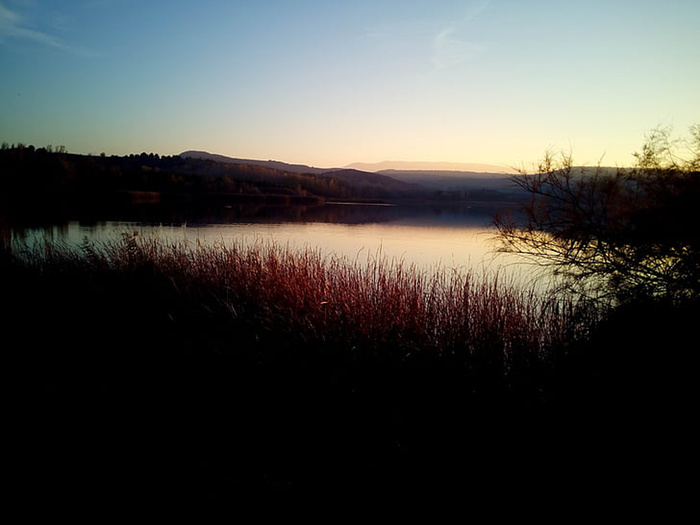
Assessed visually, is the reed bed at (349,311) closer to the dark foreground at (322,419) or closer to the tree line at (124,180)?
the dark foreground at (322,419)

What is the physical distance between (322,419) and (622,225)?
310 inches

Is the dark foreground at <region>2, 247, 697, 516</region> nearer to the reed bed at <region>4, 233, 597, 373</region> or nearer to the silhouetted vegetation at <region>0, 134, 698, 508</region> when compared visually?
the silhouetted vegetation at <region>0, 134, 698, 508</region>

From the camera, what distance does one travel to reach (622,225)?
9.47 meters

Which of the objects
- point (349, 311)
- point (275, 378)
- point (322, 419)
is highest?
point (349, 311)

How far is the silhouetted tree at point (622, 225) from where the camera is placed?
8609mm

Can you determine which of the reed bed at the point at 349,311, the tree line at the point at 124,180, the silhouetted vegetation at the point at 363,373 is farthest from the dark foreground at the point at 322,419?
the tree line at the point at 124,180

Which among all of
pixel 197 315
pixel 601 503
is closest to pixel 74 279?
pixel 197 315

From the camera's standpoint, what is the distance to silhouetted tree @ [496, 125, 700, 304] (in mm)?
8609

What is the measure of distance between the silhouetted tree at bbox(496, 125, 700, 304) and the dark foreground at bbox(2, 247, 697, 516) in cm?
109

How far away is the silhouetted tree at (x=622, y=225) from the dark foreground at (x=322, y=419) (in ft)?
3.59

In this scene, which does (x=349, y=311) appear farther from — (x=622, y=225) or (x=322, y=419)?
(x=622, y=225)

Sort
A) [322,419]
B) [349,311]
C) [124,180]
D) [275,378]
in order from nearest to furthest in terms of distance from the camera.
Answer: [322,419] → [275,378] → [349,311] → [124,180]

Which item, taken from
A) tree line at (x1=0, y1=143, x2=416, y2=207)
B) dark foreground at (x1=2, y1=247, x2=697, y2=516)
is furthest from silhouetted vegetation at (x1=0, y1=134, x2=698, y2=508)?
tree line at (x1=0, y1=143, x2=416, y2=207)

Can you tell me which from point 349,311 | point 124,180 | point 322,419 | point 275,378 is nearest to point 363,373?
point 322,419
